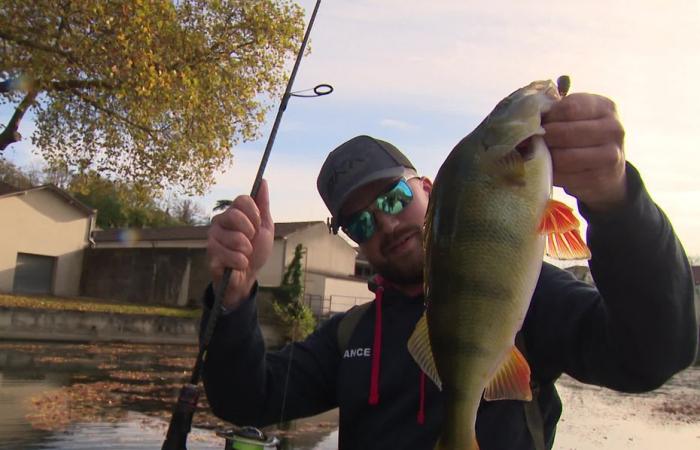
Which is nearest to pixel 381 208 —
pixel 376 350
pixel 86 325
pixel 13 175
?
pixel 376 350

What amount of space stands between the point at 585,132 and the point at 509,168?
21 cm

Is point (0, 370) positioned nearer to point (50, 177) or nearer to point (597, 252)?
point (597, 252)

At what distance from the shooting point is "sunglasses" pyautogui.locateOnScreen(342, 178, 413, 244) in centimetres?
273

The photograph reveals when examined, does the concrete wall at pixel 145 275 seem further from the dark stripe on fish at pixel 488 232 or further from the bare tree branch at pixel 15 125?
the dark stripe on fish at pixel 488 232

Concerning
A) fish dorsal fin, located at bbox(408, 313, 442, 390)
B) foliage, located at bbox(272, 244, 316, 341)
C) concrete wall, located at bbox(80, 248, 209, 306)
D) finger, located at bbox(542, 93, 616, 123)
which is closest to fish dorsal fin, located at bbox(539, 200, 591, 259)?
finger, located at bbox(542, 93, 616, 123)

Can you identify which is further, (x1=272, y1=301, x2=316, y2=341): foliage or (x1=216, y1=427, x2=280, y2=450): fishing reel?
(x1=272, y1=301, x2=316, y2=341): foliage

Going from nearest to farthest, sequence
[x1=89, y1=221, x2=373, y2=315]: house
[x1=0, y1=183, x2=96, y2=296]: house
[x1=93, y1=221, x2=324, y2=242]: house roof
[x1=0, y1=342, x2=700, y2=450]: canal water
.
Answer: [x1=0, y1=342, x2=700, y2=450]: canal water, [x1=0, y1=183, x2=96, y2=296]: house, [x1=89, y1=221, x2=373, y2=315]: house, [x1=93, y1=221, x2=324, y2=242]: house roof

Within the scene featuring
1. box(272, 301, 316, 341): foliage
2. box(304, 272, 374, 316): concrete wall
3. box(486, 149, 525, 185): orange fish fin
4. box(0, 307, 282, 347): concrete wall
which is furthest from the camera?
box(304, 272, 374, 316): concrete wall

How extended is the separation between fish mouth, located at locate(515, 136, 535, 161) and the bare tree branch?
44.8ft

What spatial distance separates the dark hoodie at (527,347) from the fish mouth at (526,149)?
13.0 inches

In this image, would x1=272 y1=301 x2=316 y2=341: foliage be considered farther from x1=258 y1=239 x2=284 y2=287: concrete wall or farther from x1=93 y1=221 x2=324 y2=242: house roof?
x1=93 y1=221 x2=324 y2=242: house roof

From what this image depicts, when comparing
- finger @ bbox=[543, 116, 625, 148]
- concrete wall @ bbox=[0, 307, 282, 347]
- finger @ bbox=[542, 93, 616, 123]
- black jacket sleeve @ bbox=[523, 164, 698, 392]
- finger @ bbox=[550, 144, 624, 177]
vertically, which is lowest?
concrete wall @ bbox=[0, 307, 282, 347]

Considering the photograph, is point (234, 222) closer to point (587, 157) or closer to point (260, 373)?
point (260, 373)

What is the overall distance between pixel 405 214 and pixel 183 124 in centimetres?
1246
